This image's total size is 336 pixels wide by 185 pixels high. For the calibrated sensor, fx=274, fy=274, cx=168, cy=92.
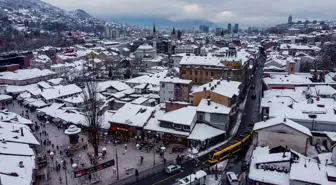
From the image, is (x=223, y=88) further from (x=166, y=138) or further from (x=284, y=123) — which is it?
(x=284, y=123)

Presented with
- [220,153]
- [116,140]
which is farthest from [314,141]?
[116,140]

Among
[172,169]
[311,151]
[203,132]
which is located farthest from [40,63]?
[311,151]

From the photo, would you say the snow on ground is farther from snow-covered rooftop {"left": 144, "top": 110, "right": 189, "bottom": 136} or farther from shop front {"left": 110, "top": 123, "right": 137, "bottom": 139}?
shop front {"left": 110, "top": 123, "right": 137, "bottom": 139}

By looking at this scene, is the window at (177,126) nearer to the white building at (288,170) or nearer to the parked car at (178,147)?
the parked car at (178,147)

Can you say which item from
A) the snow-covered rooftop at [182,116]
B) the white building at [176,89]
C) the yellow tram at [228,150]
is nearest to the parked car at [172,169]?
the yellow tram at [228,150]

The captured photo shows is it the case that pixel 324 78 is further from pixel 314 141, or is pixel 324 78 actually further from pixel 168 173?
pixel 168 173

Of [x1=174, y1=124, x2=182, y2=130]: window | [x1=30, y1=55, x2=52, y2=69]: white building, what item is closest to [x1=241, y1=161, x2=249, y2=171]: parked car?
[x1=174, y1=124, x2=182, y2=130]: window
